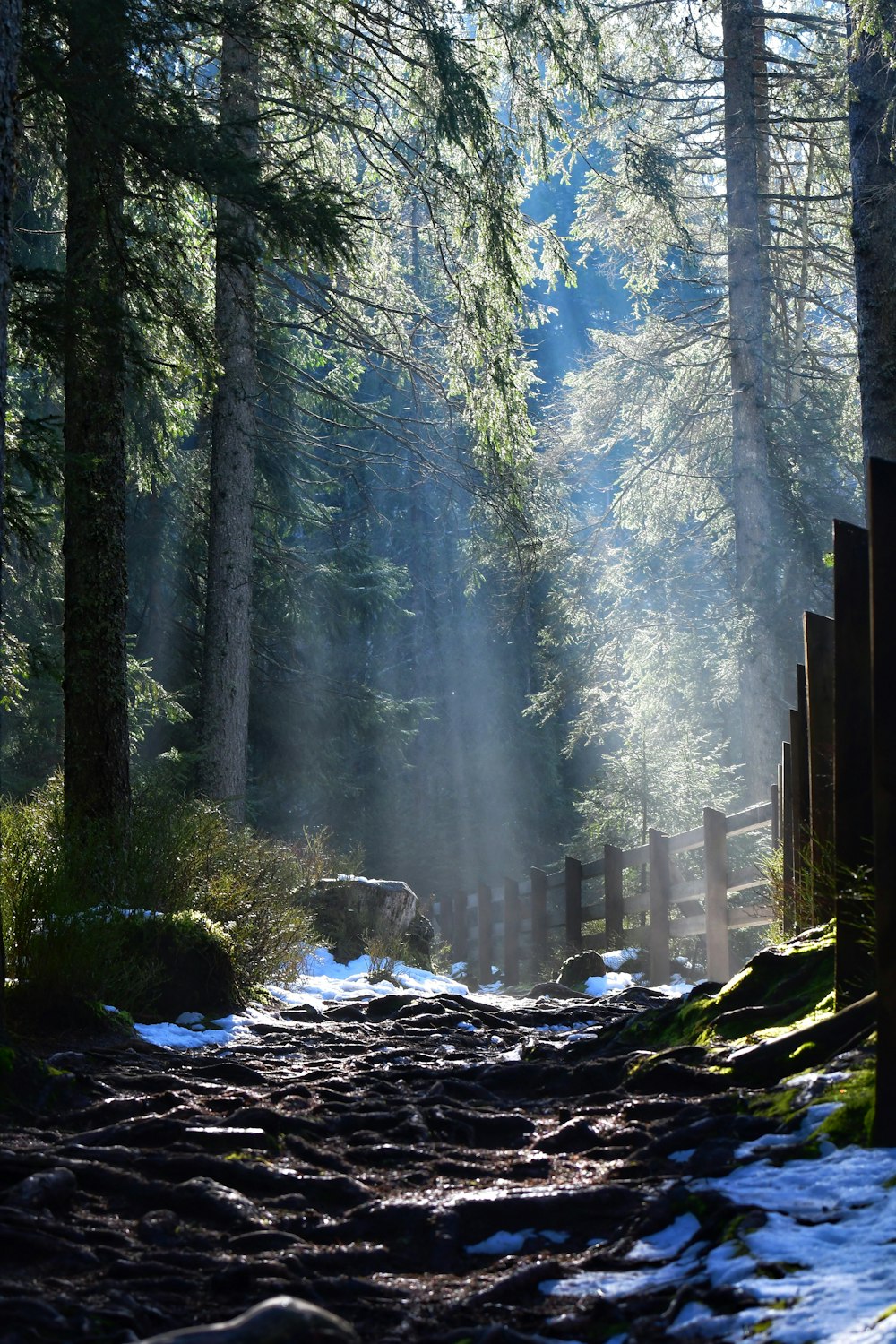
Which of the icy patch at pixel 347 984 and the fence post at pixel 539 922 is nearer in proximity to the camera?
the icy patch at pixel 347 984

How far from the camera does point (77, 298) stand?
287 inches

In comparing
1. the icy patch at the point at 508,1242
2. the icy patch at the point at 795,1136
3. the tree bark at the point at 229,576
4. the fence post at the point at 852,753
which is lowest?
the icy patch at the point at 508,1242

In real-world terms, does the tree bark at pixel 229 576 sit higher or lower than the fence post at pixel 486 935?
higher

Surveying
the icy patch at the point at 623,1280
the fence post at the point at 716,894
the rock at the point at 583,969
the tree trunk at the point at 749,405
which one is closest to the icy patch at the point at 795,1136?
the icy patch at the point at 623,1280

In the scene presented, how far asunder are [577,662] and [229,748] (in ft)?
32.9

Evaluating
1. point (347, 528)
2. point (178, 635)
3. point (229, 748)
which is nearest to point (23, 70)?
point (229, 748)

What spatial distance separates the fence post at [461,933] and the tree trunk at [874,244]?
17237 mm

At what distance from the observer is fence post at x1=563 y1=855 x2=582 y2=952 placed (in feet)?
51.0

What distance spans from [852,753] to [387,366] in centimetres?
1303

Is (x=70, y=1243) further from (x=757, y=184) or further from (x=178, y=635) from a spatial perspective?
(x=178, y=635)

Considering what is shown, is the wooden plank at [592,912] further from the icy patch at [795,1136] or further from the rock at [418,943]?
the icy patch at [795,1136]

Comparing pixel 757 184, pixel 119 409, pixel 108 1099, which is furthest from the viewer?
pixel 757 184

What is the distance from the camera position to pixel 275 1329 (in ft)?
6.53

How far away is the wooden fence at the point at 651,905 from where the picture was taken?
11133 mm
